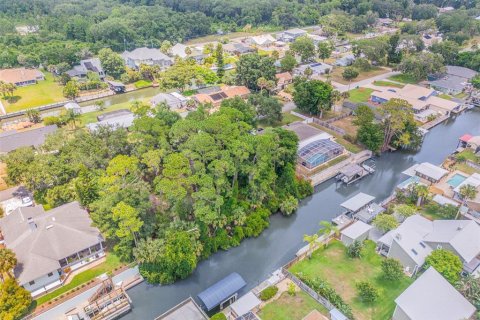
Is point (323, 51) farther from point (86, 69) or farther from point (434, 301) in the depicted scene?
point (434, 301)

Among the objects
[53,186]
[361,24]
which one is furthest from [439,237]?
[361,24]

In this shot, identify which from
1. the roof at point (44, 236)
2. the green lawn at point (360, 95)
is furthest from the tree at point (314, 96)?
the roof at point (44, 236)

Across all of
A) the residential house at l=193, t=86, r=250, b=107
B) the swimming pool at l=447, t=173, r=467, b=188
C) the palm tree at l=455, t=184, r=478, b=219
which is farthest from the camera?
the residential house at l=193, t=86, r=250, b=107

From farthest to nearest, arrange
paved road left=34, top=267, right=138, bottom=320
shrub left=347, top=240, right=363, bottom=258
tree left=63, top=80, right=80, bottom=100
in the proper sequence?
tree left=63, top=80, right=80, bottom=100
shrub left=347, top=240, right=363, bottom=258
paved road left=34, top=267, right=138, bottom=320

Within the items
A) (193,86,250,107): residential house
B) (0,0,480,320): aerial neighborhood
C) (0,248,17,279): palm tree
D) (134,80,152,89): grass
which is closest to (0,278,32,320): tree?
(0,0,480,320): aerial neighborhood

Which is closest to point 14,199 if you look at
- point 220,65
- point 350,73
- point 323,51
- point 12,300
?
point 12,300

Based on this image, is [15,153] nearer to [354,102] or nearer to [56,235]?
[56,235]

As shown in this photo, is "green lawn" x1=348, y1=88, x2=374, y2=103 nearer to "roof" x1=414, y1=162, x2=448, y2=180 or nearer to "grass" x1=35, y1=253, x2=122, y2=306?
"roof" x1=414, y1=162, x2=448, y2=180
